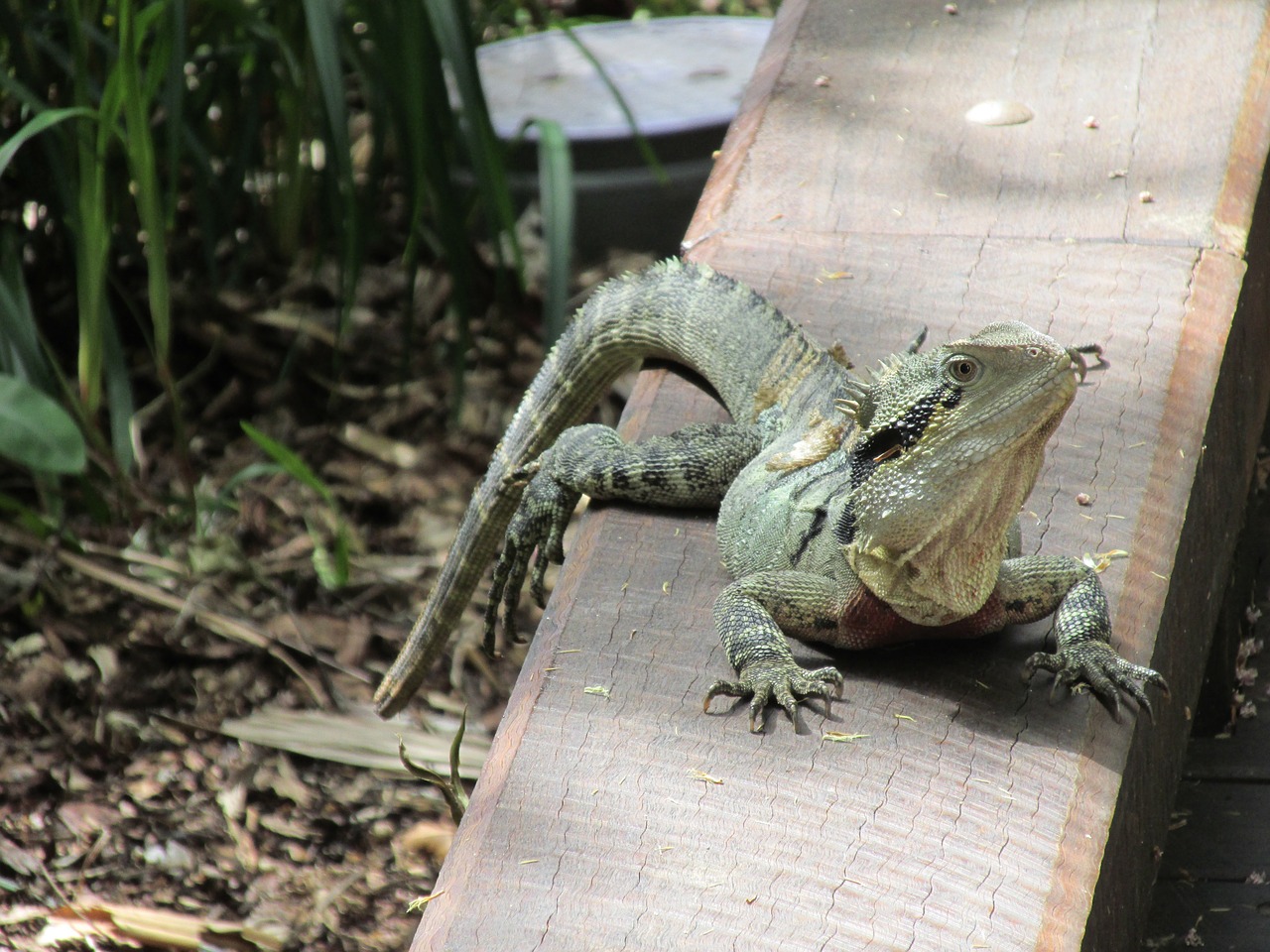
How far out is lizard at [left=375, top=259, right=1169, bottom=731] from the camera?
1.94 meters

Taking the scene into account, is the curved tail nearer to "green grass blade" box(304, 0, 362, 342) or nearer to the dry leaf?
the dry leaf

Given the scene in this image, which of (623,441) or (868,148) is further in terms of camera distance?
(868,148)

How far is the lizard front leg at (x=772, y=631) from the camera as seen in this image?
2.01 metres

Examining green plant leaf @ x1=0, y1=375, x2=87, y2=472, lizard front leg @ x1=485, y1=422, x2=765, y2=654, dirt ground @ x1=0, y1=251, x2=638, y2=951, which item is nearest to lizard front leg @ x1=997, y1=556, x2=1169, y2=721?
lizard front leg @ x1=485, y1=422, x2=765, y2=654

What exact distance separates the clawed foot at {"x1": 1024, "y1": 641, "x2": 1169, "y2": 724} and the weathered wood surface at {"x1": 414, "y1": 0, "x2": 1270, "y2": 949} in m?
0.03

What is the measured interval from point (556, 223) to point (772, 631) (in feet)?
8.05

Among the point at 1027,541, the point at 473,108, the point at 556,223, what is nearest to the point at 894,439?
the point at 1027,541

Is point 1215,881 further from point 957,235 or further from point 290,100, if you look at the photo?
point 290,100

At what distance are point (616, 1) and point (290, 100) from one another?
10.9ft

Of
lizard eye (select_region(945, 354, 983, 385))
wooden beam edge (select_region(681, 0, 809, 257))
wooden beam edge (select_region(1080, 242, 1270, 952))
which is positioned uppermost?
lizard eye (select_region(945, 354, 983, 385))

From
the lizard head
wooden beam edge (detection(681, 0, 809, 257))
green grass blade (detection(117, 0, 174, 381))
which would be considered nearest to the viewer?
the lizard head

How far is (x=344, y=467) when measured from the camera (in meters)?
4.77

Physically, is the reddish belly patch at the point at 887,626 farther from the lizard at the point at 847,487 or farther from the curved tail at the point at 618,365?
the curved tail at the point at 618,365

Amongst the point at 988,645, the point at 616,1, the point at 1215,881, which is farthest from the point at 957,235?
the point at 616,1
